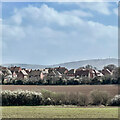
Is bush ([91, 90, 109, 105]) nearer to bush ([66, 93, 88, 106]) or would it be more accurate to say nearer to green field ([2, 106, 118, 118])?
bush ([66, 93, 88, 106])

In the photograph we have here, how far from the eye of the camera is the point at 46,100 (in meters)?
21.0

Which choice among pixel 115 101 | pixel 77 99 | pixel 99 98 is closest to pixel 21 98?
pixel 77 99

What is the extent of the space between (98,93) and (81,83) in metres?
39.1

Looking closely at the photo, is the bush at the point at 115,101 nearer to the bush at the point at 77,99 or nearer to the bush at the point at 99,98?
the bush at the point at 99,98

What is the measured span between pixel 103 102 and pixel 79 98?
6.82 feet

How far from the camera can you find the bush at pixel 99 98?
68.2 feet

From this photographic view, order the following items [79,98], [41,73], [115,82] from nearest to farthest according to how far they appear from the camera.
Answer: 1. [79,98]
2. [115,82]
3. [41,73]

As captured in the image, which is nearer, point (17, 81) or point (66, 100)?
point (66, 100)

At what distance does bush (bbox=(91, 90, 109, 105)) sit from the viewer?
2080 cm

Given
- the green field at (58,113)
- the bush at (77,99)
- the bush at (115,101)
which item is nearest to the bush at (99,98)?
the bush at (115,101)

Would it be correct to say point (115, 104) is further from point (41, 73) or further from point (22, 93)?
point (41, 73)

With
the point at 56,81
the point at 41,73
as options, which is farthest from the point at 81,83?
the point at 41,73

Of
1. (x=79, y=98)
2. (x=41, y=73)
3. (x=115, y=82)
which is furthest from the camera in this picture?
(x=41, y=73)

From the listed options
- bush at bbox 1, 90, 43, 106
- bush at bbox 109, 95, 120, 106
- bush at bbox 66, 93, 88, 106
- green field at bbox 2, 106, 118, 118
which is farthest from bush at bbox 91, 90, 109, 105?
green field at bbox 2, 106, 118, 118
